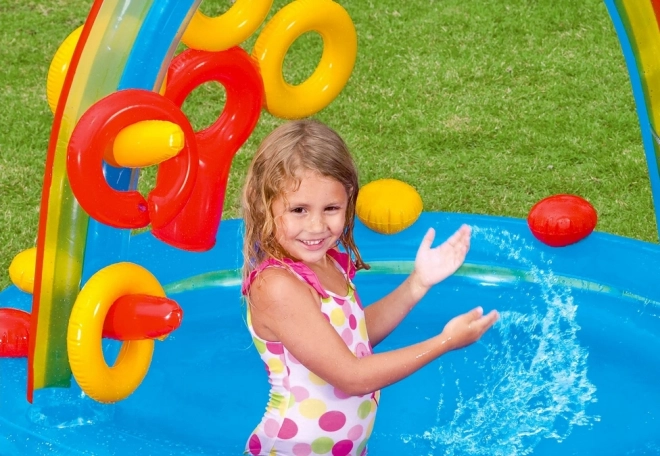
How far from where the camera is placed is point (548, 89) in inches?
265

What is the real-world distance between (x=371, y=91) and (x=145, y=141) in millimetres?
4089

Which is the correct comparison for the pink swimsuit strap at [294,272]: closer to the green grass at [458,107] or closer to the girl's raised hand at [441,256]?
the girl's raised hand at [441,256]

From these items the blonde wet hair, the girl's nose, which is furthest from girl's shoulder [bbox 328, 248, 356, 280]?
the girl's nose

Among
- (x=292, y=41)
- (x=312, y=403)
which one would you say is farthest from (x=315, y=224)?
(x=292, y=41)

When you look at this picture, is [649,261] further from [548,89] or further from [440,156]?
[548,89]

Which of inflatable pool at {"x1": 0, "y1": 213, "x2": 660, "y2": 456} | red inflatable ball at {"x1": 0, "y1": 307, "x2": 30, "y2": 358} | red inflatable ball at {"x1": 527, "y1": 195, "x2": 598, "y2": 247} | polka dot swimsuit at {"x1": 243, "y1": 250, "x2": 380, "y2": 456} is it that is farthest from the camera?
red inflatable ball at {"x1": 527, "y1": 195, "x2": 598, "y2": 247}

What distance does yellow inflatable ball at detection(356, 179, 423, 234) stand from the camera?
4320mm

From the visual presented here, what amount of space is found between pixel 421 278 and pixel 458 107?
3.72 metres

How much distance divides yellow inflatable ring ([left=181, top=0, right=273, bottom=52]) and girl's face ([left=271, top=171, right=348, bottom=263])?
552mm

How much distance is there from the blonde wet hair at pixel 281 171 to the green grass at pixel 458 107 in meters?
2.36

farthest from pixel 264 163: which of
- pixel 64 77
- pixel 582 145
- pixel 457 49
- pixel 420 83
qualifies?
pixel 457 49

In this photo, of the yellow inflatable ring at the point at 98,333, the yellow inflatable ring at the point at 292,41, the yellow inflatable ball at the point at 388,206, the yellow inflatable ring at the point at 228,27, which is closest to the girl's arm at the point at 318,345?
the yellow inflatable ring at the point at 98,333

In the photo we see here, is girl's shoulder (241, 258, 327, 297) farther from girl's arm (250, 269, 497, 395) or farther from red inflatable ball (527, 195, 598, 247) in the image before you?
red inflatable ball (527, 195, 598, 247)

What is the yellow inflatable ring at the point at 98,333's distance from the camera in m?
2.96
